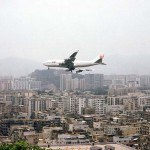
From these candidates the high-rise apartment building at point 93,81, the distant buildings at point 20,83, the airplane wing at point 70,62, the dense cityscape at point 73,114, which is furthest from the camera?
the high-rise apartment building at point 93,81

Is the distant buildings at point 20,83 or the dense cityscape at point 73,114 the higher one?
the distant buildings at point 20,83

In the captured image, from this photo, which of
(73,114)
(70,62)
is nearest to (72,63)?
(70,62)

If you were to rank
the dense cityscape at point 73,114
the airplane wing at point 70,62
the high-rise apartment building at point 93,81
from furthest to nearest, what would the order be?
the high-rise apartment building at point 93,81
the airplane wing at point 70,62
the dense cityscape at point 73,114

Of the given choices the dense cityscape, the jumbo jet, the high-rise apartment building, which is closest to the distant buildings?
the dense cityscape

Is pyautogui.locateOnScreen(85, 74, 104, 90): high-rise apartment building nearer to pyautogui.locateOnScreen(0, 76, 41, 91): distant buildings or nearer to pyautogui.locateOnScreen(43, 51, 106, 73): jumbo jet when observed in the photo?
pyautogui.locateOnScreen(0, 76, 41, 91): distant buildings

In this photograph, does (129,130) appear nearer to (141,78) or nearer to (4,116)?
(4,116)

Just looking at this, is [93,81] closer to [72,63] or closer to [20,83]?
[20,83]

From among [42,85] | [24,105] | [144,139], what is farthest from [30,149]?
[42,85]

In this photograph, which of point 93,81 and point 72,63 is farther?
point 93,81

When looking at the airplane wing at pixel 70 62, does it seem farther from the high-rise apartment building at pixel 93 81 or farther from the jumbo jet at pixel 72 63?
the high-rise apartment building at pixel 93 81

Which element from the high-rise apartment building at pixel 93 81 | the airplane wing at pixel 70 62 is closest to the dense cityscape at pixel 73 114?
the high-rise apartment building at pixel 93 81
